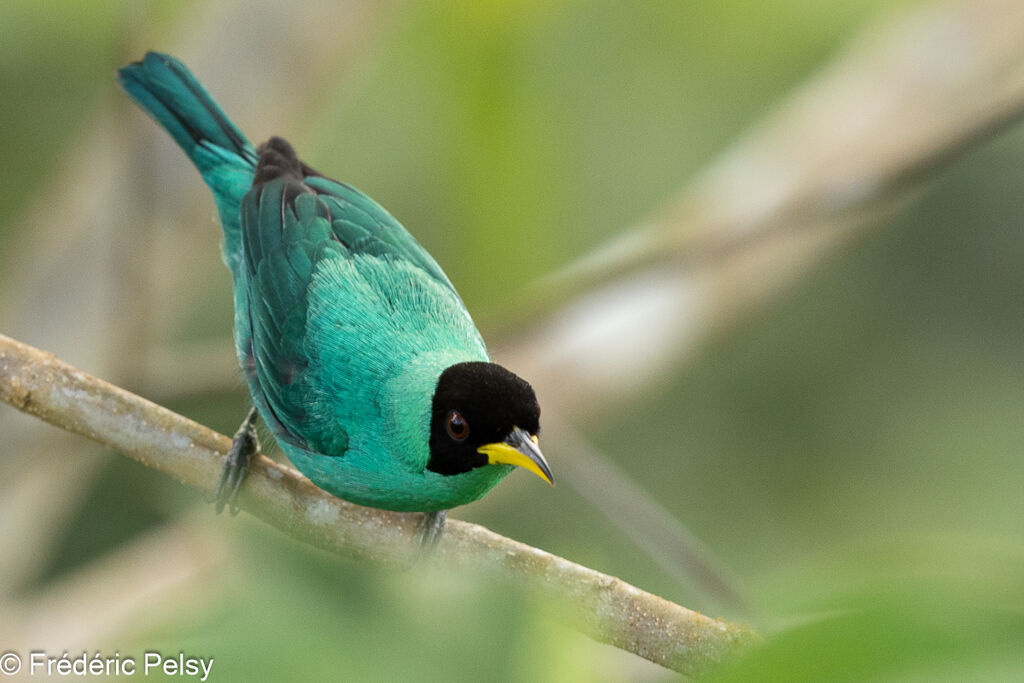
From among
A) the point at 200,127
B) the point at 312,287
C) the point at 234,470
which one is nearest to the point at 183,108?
the point at 200,127

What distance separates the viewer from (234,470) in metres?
2.78

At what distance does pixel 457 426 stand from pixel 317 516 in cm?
44

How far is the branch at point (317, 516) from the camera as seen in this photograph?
222 cm

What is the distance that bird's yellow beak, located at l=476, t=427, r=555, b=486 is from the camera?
8.07ft

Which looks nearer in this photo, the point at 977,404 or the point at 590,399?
Result: the point at 590,399

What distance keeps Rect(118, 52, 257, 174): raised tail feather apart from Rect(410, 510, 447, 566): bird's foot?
1465mm

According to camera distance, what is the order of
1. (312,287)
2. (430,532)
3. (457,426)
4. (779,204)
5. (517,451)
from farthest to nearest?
(779,204) < (312,287) < (430,532) < (457,426) < (517,451)

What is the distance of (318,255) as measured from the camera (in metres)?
3.08

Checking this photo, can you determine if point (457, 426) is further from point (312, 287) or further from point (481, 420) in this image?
point (312, 287)

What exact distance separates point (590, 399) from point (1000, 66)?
2531 millimetres

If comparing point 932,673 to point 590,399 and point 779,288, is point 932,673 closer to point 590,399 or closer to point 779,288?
point 590,399

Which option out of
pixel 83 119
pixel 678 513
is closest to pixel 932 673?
pixel 678 513

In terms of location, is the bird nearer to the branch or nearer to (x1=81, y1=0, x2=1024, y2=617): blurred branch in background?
the branch

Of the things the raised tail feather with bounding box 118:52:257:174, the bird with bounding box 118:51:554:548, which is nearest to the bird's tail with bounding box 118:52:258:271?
the raised tail feather with bounding box 118:52:257:174
